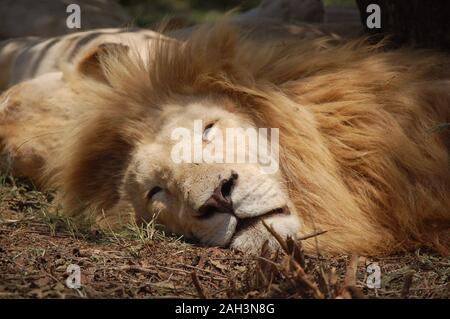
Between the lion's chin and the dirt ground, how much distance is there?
57 millimetres

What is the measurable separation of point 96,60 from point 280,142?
1273 mm

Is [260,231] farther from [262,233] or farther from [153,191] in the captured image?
[153,191]

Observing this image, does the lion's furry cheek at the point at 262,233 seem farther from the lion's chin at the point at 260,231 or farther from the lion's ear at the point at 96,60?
the lion's ear at the point at 96,60

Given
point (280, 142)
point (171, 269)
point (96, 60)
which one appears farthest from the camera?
point (96, 60)

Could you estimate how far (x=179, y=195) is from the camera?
368cm

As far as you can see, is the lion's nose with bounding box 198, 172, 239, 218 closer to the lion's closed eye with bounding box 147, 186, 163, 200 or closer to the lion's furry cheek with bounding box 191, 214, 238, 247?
the lion's furry cheek with bounding box 191, 214, 238, 247

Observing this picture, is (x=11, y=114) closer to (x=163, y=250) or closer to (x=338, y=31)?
Result: (x=163, y=250)

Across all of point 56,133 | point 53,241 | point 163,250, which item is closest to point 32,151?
point 56,133

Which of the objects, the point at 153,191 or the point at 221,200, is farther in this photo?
the point at 153,191

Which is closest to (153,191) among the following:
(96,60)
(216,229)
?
(216,229)

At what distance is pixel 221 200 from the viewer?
3.50 meters

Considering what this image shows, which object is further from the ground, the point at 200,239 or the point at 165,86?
the point at 165,86
